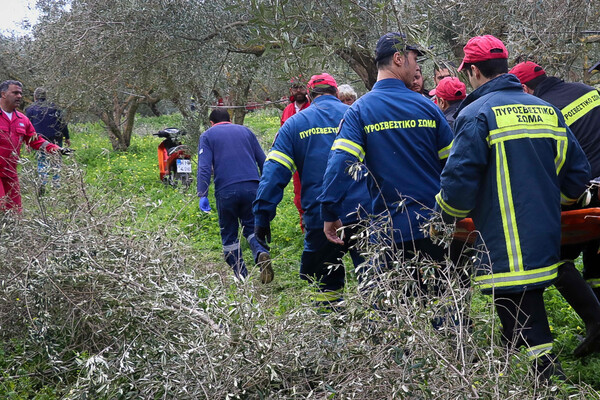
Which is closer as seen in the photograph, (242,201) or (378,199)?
(378,199)

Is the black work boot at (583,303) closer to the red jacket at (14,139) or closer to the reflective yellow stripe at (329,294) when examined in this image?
the reflective yellow stripe at (329,294)

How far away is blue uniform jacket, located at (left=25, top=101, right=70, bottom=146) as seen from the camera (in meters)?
12.6

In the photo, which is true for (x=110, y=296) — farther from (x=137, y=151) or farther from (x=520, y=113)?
(x=137, y=151)

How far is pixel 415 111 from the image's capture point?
4.47 meters

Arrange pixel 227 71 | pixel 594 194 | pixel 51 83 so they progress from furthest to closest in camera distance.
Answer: pixel 51 83, pixel 227 71, pixel 594 194

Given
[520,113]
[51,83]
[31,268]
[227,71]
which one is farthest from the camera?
[51,83]

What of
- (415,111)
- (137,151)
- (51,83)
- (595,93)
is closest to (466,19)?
(595,93)

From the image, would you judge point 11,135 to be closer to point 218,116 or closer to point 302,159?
point 218,116

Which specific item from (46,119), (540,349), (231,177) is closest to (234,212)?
(231,177)

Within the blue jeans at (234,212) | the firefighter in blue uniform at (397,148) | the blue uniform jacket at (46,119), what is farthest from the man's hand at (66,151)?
the blue uniform jacket at (46,119)

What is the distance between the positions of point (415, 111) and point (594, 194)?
118 centimetres

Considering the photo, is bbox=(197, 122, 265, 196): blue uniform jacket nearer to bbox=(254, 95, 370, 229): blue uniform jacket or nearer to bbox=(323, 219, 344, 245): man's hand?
bbox=(254, 95, 370, 229): blue uniform jacket

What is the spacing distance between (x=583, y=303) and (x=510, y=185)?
1.30m

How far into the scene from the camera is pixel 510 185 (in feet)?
12.0
